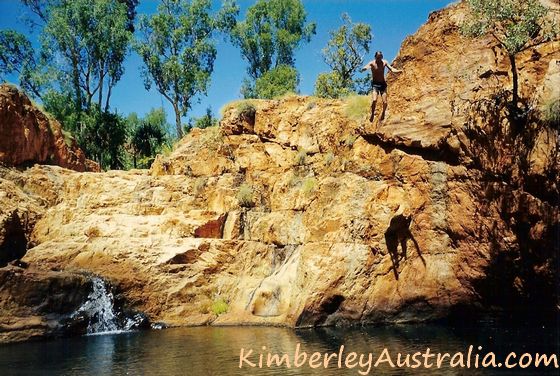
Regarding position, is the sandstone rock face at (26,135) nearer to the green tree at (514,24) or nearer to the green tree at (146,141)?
the green tree at (146,141)

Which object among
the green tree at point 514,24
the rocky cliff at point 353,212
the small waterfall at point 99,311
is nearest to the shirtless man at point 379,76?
the rocky cliff at point 353,212

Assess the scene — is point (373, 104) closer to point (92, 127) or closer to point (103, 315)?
point (103, 315)

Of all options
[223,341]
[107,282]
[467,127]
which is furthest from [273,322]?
[467,127]

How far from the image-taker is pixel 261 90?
1700 inches

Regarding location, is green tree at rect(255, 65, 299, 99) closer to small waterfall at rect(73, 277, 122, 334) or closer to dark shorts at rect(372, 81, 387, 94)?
dark shorts at rect(372, 81, 387, 94)

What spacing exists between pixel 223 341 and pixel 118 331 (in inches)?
230

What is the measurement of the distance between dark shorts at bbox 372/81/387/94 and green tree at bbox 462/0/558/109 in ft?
11.8

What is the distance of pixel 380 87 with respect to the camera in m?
20.3

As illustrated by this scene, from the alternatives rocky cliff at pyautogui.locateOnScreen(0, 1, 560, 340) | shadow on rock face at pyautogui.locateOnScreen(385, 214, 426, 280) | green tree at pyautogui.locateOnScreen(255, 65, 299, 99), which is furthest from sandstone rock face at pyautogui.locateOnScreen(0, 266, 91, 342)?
green tree at pyautogui.locateOnScreen(255, 65, 299, 99)

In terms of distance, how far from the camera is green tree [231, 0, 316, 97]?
45.7 meters

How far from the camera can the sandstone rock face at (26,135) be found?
25.2 meters

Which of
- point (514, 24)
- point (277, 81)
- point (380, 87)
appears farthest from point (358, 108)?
point (277, 81)

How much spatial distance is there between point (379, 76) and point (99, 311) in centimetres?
1351

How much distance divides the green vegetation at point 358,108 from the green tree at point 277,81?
19282 millimetres
